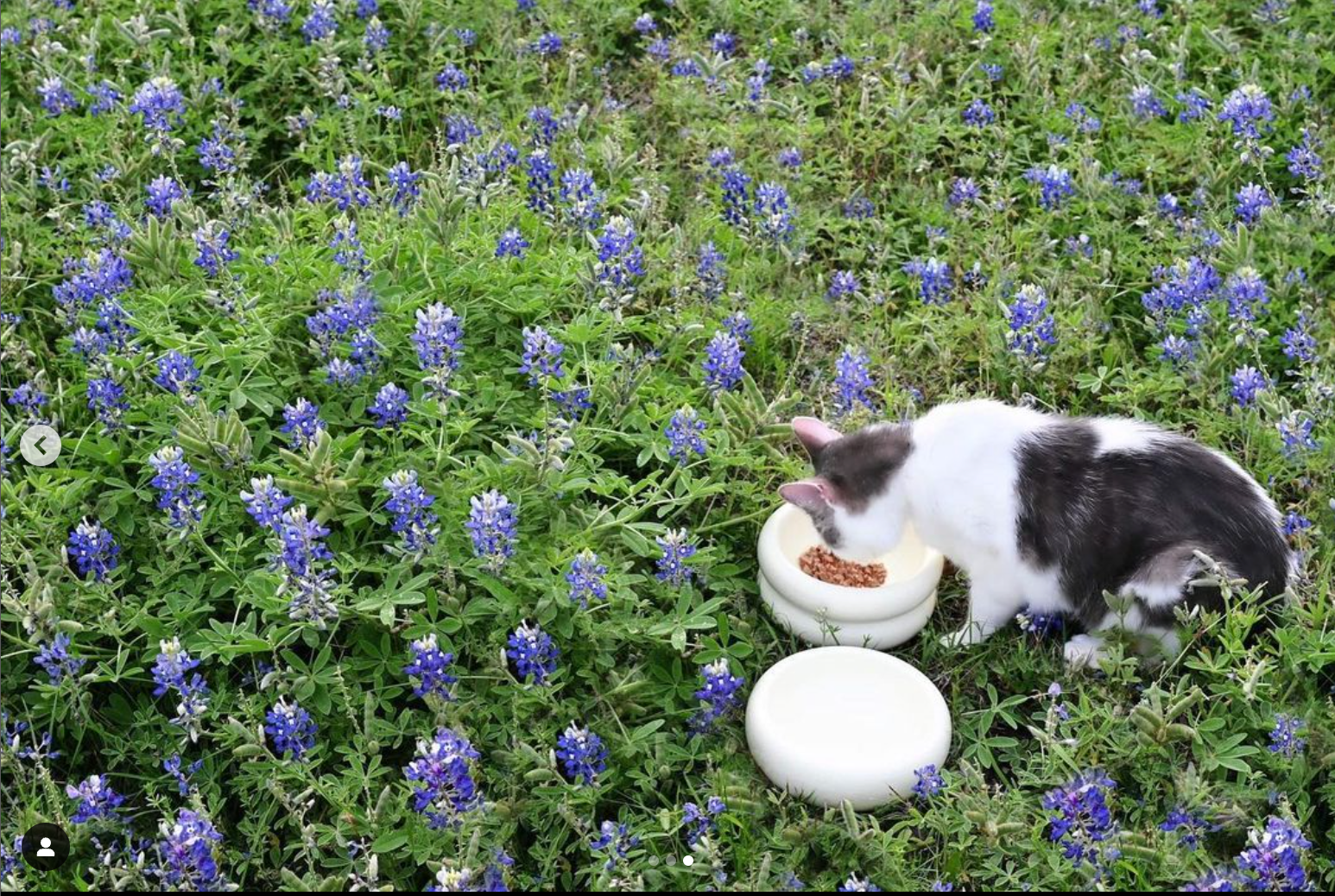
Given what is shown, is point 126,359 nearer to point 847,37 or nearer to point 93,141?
point 93,141

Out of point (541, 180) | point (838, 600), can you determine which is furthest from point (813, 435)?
point (541, 180)

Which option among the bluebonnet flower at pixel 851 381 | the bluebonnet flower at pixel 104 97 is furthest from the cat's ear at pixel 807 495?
the bluebonnet flower at pixel 104 97

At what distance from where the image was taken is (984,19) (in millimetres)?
6684

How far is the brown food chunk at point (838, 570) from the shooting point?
15.0 feet

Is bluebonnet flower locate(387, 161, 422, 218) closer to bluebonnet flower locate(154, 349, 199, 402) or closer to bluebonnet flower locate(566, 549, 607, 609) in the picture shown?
bluebonnet flower locate(154, 349, 199, 402)

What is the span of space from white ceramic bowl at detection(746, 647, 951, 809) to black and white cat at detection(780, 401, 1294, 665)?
0.35 meters

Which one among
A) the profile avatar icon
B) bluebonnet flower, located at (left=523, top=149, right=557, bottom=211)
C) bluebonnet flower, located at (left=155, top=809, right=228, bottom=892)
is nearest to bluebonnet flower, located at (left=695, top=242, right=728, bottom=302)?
bluebonnet flower, located at (left=523, top=149, right=557, bottom=211)

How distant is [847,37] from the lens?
683 cm

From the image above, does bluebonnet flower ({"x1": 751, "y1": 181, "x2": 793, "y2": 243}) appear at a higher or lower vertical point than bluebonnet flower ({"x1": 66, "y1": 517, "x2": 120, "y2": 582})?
higher

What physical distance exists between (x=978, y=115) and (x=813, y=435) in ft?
7.47

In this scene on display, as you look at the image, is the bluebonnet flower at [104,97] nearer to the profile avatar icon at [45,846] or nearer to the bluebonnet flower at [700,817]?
the profile avatar icon at [45,846]

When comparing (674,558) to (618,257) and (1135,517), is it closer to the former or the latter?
(618,257)

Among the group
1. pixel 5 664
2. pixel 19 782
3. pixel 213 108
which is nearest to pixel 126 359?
pixel 5 664

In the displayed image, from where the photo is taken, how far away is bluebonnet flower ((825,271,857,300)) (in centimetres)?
562
